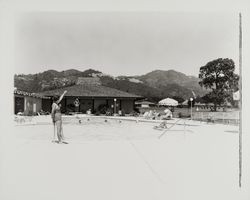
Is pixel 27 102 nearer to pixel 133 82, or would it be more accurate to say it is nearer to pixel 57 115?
pixel 57 115

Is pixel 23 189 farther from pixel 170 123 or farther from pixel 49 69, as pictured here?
pixel 170 123

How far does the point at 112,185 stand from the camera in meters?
3.28

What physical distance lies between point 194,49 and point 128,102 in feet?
2.84

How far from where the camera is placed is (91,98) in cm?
376

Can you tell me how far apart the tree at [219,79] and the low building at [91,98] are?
0.71m

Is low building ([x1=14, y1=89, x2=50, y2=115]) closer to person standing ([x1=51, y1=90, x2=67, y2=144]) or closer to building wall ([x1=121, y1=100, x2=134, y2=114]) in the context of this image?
person standing ([x1=51, y1=90, x2=67, y2=144])

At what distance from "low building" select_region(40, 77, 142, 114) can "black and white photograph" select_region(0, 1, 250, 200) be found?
0.02m

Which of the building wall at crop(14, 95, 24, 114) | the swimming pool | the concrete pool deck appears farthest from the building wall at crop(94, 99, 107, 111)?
the building wall at crop(14, 95, 24, 114)

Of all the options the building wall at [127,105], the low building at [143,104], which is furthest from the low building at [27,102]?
the low building at [143,104]

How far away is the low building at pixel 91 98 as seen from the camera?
355cm

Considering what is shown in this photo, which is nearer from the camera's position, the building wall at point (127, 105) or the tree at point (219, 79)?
the tree at point (219, 79)

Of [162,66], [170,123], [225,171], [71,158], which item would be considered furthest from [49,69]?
[225,171]

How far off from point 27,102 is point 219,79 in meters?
1.87

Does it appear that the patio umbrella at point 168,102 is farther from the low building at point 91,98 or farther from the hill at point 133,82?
the low building at point 91,98
